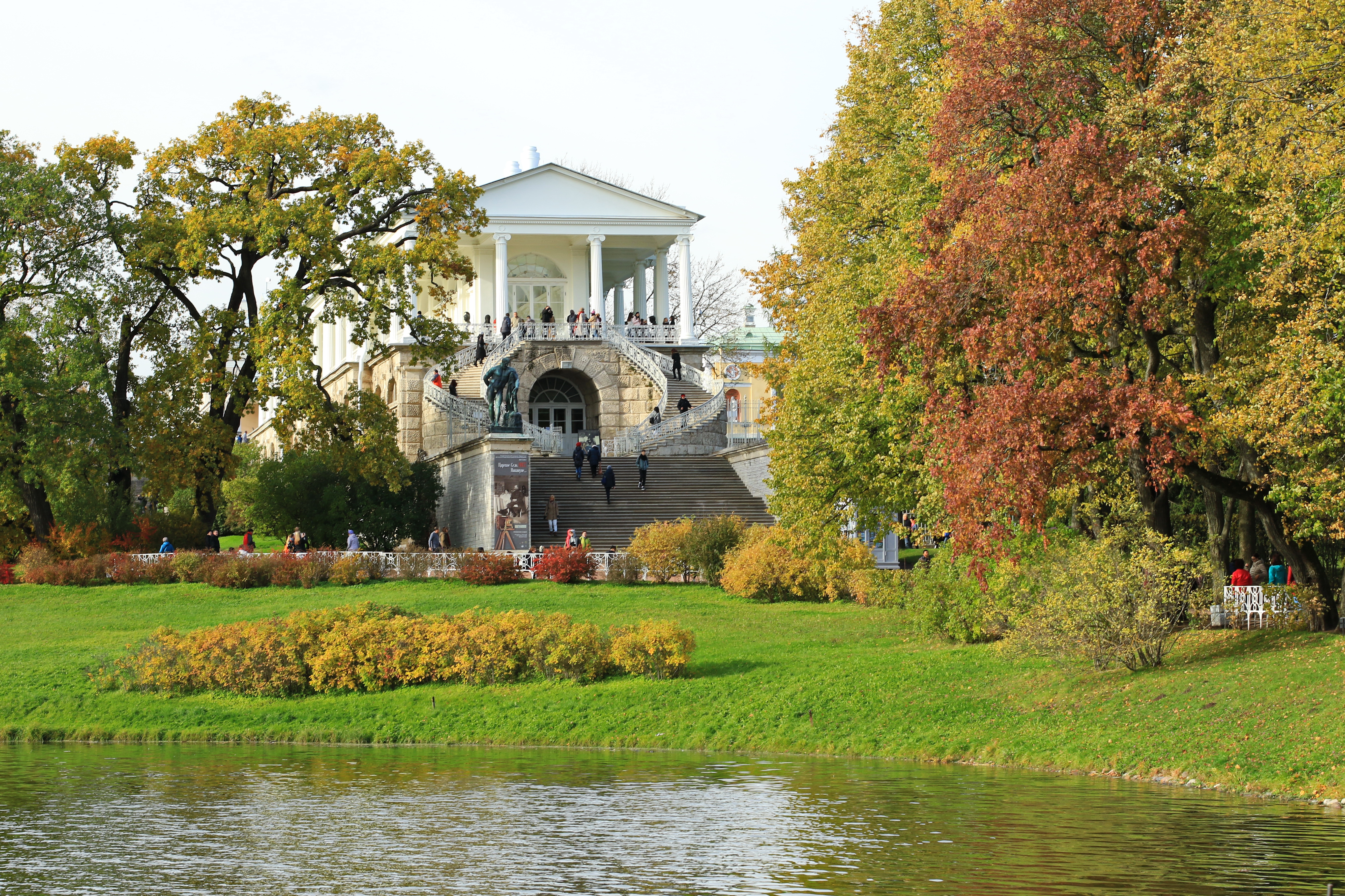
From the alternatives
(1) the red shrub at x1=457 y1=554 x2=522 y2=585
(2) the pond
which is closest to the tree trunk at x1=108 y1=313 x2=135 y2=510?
(1) the red shrub at x1=457 y1=554 x2=522 y2=585

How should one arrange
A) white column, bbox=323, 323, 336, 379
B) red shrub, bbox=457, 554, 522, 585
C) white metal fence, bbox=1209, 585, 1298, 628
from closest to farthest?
white metal fence, bbox=1209, 585, 1298, 628, red shrub, bbox=457, 554, 522, 585, white column, bbox=323, 323, 336, 379

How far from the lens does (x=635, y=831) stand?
12602 millimetres

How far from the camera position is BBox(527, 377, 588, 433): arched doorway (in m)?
51.5

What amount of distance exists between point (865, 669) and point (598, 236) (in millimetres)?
35078

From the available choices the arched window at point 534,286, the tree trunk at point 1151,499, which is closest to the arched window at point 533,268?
the arched window at point 534,286

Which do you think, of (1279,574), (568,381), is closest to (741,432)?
(568,381)

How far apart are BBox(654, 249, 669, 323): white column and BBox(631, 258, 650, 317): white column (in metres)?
0.53

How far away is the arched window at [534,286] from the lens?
187 ft

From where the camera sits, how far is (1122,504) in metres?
20.3

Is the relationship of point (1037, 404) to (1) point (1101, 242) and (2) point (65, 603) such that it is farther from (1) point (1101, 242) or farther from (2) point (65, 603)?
(2) point (65, 603)

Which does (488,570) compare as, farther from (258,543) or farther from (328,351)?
(328,351)

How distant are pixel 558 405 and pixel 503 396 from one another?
14.7 m

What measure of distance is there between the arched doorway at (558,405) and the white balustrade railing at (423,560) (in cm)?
1952

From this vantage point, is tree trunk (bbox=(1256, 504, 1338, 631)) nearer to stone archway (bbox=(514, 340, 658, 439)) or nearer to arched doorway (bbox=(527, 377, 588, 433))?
stone archway (bbox=(514, 340, 658, 439))
